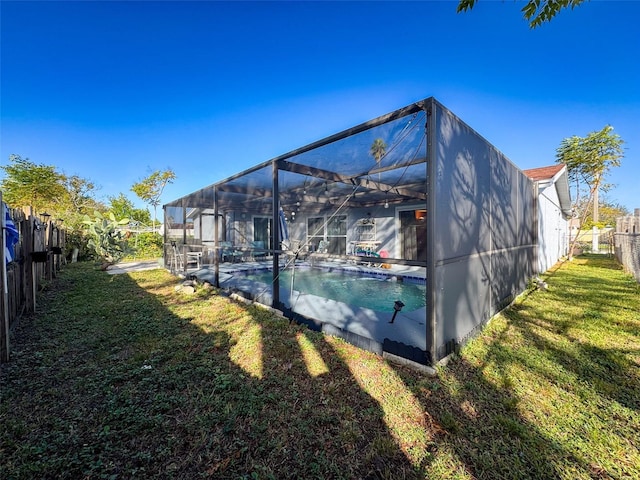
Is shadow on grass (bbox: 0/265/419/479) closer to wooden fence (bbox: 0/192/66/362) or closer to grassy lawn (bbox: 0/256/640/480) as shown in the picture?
grassy lawn (bbox: 0/256/640/480)

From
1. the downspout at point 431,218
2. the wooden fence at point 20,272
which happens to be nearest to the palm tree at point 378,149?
the downspout at point 431,218

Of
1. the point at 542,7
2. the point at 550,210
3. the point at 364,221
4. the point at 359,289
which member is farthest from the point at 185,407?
the point at 550,210

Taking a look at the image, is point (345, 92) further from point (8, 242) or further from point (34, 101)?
point (34, 101)

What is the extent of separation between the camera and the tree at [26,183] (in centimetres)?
1709

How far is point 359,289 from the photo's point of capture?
740 cm

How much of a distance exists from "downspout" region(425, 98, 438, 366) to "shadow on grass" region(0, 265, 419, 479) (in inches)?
35.4

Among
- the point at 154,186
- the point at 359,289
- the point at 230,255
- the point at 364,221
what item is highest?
the point at 154,186

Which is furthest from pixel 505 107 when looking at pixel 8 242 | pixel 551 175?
pixel 8 242

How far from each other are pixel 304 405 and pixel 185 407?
0.92m

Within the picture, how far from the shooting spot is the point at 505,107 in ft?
32.7

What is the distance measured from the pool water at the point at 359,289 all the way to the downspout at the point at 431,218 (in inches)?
89.2

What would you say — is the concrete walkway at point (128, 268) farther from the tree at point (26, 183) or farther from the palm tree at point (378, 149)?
the tree at point (26, 183)

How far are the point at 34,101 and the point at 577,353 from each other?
59.8ft

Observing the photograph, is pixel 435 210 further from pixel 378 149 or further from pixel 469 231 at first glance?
pixel 378 149
